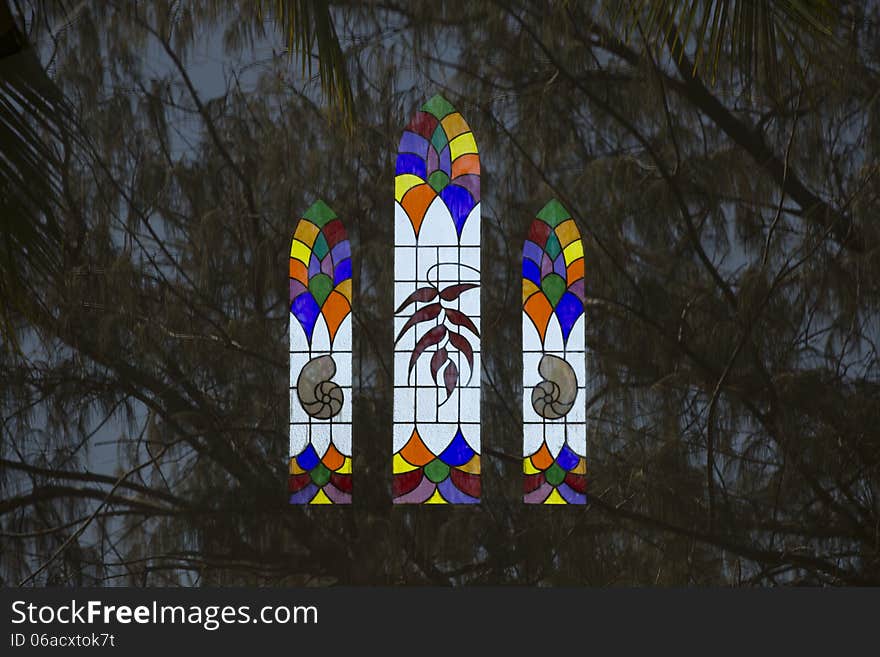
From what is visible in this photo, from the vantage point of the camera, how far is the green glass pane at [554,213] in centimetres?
348

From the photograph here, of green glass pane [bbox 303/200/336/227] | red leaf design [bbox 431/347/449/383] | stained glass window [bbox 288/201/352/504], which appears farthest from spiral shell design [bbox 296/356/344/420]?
green glass pane [bbox 303/200/336/227]

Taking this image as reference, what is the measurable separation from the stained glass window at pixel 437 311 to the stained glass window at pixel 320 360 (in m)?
0.14

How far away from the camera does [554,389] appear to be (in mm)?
3430

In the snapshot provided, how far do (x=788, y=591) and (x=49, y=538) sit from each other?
6.25 feet

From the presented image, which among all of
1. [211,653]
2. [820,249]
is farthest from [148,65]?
[820,249]

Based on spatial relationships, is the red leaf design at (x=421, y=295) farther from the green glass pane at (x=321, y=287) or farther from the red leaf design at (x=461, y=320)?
the green glass pane at (x=321, y=287)

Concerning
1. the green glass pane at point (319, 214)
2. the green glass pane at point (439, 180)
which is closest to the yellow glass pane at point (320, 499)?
the green glass pane at point (319, 214)

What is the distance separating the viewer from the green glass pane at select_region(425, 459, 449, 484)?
3.40 m

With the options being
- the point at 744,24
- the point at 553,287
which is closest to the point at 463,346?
the point at 553,287

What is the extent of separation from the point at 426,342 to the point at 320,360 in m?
0.28

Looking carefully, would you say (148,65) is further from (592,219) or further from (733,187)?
(733,187)

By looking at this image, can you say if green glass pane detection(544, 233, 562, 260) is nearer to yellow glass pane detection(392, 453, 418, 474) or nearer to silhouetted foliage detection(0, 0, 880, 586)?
silhouetted foliage detection(0, 0, 880, 586)

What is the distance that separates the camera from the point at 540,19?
3520mm

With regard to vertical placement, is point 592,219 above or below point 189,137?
below
